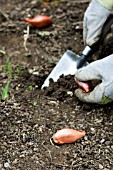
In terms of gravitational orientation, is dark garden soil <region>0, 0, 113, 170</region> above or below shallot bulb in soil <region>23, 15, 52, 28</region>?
below

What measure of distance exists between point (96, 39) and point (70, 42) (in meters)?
0.39

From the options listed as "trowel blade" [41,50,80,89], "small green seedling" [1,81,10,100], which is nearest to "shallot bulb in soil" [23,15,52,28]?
"trowel blade" [41,50,80,89]

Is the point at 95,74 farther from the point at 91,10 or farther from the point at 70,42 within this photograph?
the point at 70,42

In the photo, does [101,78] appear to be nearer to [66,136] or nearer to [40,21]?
[66,136]

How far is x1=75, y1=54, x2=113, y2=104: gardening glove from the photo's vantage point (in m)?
2.21

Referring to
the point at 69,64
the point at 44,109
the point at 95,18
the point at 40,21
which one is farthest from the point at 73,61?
the point at 40,21

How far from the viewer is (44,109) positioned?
231cm

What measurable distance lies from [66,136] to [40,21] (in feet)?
3.48

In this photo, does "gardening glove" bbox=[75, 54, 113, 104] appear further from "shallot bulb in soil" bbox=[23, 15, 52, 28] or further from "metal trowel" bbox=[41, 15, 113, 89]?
"shallot bulb in soil" bbox=[23, 15, 52, 28]

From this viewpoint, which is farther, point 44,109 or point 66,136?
Result: point 44,109

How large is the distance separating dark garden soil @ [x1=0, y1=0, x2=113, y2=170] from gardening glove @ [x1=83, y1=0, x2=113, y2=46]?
0.13 meters

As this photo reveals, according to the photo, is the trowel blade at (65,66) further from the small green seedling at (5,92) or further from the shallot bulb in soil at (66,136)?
the shallot bulb in soil at (66,136)

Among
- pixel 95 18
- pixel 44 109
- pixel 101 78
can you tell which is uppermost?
pixel 95 18

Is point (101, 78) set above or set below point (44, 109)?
above
